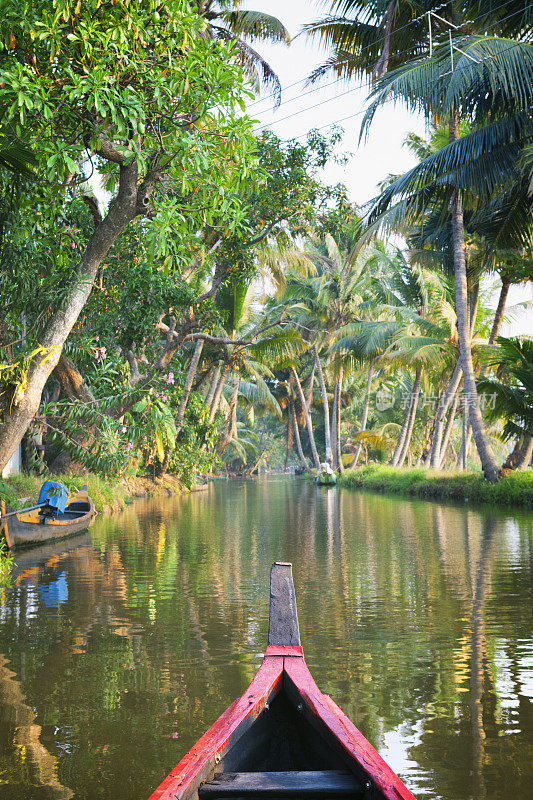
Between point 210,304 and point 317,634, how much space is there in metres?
13.3

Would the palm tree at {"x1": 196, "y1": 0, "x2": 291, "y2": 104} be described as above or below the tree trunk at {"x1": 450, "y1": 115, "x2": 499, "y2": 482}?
above

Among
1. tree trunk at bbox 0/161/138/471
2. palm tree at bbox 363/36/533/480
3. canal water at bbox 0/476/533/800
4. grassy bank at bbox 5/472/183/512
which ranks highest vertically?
palm tree at bbox 363/36/533/480

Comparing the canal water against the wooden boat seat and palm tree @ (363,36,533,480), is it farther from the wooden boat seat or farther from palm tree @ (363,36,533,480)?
palm tree @ (363,36,533,480)

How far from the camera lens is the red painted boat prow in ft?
7.93

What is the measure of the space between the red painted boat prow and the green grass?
434 inches

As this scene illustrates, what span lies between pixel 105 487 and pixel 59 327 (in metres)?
10.0

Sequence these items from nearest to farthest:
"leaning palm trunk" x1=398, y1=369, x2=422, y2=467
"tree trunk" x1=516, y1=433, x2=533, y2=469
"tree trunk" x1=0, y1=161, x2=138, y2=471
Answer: "tree trunk" x1=0, y1=161, x2=138, y2=471
"tree trunk" x1=516, y1=433, x2=533, y2=469
"leaning palm trunk" x1=398, y1=369, x2=422, y2=467

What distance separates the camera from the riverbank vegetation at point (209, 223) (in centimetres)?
718

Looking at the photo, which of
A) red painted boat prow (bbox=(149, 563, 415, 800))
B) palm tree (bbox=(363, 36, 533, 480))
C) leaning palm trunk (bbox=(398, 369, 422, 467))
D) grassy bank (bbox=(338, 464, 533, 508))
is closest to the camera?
red painted boat prow (bbox=(149, 563, 415, 800))

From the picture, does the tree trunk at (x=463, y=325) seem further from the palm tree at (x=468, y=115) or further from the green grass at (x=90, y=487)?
the green grass at (x=90, y=487)

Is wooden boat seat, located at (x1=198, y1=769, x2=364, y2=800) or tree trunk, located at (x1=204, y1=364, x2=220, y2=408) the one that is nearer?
wooden boat seat, located at (x1=198, y1=769, x2=364, y2=800)

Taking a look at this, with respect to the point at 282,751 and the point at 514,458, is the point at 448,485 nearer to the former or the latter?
the point at 514,458

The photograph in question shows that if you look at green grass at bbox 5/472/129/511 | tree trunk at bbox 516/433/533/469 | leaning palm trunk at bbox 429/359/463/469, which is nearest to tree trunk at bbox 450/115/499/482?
tree trunk at bbox 516/433/533/469

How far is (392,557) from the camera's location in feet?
33.8
